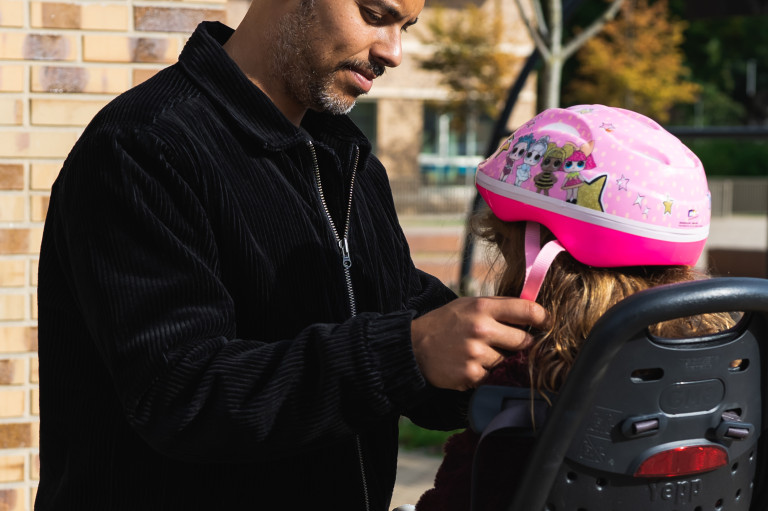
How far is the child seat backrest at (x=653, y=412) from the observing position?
1219mm

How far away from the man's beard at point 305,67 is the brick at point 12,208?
1280 mm

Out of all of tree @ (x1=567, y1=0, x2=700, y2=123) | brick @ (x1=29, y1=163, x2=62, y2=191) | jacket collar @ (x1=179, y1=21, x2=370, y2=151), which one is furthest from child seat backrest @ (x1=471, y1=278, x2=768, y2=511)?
tree @ (x1=567, y1=0, x2=700, y2=123)

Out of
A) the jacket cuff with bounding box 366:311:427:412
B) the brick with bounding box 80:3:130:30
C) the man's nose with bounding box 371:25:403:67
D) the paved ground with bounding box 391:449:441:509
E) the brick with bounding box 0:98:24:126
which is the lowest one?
the paved ground with bounding box 391:449:441:509

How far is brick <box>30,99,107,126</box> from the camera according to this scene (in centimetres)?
285

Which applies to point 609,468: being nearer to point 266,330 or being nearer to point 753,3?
point 266,330

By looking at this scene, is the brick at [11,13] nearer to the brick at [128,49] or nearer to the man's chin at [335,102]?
the brick at [128,49]

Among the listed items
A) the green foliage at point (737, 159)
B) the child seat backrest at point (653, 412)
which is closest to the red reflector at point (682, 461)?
the child seat backrest at point (653, 412)

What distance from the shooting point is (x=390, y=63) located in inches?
76.6

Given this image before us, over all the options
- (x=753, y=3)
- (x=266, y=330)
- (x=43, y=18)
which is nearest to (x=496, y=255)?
(x=266, y=330)

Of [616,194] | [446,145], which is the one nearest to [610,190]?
[616,194]

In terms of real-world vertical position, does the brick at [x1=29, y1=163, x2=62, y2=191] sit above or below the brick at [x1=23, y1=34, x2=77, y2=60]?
below

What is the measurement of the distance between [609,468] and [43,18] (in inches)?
88.3

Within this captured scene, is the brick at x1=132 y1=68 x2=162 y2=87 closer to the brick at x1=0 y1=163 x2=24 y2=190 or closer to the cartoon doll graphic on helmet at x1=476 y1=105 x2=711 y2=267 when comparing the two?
the brick at x1=0 y1=163 x2=24 y2=190

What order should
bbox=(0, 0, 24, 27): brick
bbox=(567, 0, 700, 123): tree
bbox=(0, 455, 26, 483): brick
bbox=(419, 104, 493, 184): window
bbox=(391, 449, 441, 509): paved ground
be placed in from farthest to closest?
bbox=(419, 104, 493, 184): window, bbox=(567, 0, 700, 123): tree, bbox=(391, 449, 441, 509): paved ground, bbox=(0, 455, 26, 483): brick, bbox=(0, 0, 24, 27): brick
